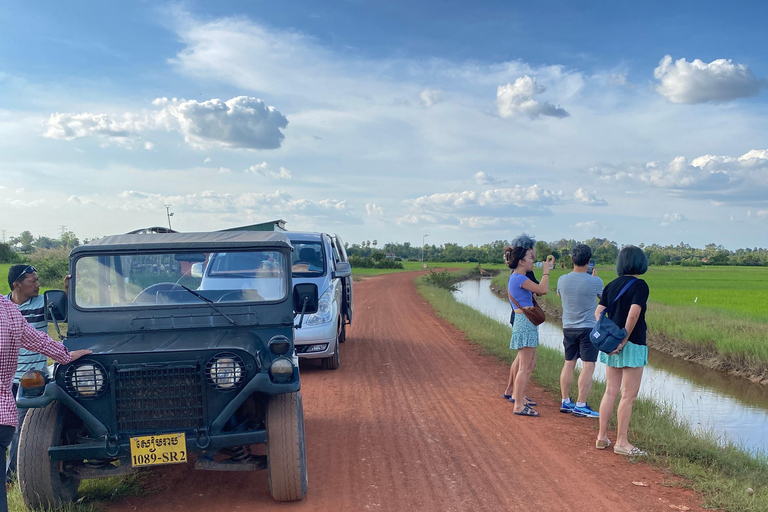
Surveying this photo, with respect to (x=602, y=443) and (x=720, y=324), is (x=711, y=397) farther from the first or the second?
(x=720, y=324)

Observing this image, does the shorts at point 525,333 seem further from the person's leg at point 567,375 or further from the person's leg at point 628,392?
the person's leg at point 628,392

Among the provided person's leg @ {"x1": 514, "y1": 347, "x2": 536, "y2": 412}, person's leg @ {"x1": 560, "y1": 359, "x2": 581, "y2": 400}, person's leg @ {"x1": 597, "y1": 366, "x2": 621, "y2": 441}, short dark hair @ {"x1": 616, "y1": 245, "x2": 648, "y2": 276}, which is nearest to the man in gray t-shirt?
person's leg @ {"x1": 560, "y1": 359, "x2": 581, "y2": 400}

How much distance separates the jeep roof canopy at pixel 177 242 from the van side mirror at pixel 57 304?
0.35 meters

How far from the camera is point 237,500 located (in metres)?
4.58

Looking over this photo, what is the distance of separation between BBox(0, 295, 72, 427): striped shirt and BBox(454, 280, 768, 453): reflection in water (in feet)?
24.4

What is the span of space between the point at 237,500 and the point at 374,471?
3.98ft

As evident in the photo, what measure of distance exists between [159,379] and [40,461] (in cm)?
95

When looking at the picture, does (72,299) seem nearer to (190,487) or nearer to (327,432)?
(190,487)

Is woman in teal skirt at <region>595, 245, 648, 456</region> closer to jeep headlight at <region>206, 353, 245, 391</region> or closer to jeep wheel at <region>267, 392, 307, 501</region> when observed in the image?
jeep wheel at <region>267, 392, 307, 501</region>

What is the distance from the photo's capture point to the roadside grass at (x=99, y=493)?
4255 millimetres

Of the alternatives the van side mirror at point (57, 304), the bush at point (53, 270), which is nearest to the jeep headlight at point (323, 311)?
the van side mirror at point (57, 304)

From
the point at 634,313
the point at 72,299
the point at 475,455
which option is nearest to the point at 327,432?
the point at 475,455

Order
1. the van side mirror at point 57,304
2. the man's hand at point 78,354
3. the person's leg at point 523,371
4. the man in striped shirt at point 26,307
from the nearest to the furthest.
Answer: the man's hand at point 78,354, the van side mirror at point 57,304, the man in striped shirt at point 26,307, the person's leg at point 523,371

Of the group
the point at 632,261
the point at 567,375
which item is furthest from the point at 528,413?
the point at 632,261
